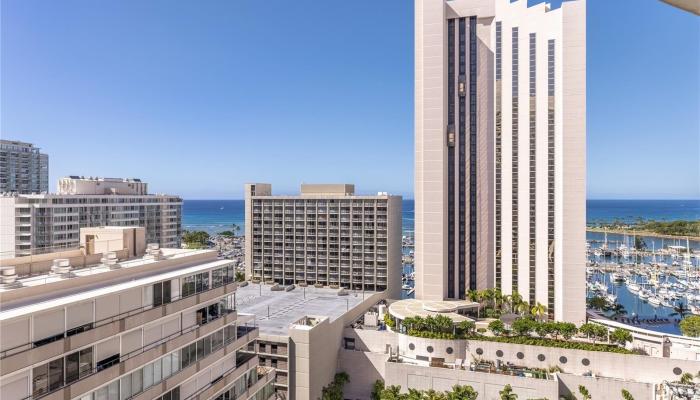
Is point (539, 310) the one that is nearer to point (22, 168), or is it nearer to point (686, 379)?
point (686, 379)

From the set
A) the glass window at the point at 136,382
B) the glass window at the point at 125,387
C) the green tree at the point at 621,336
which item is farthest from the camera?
the green tree at the point at 621,336

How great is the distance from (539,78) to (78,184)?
3079 inches

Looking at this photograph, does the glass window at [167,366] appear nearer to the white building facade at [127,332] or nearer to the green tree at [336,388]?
the white building facade at [127,332]

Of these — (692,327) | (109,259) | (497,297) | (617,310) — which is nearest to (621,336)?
(692,327)

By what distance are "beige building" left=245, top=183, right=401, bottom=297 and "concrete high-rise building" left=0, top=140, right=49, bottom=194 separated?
69803 mm

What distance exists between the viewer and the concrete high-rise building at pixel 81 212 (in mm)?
64500

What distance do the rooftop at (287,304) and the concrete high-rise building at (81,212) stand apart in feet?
87.4

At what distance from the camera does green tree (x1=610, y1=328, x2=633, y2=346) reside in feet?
137

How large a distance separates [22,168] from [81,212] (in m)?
46.0

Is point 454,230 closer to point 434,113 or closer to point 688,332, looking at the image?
point 434,113

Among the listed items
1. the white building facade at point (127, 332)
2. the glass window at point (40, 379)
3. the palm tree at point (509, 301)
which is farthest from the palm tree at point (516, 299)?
the glass window at point (40, 379)

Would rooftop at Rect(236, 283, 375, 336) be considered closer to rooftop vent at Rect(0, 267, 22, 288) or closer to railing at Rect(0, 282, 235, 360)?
railing at Rect(0, 282, 235, 360)

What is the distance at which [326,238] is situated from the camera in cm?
6719

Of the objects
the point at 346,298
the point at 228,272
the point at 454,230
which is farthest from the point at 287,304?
the point at 228,272
